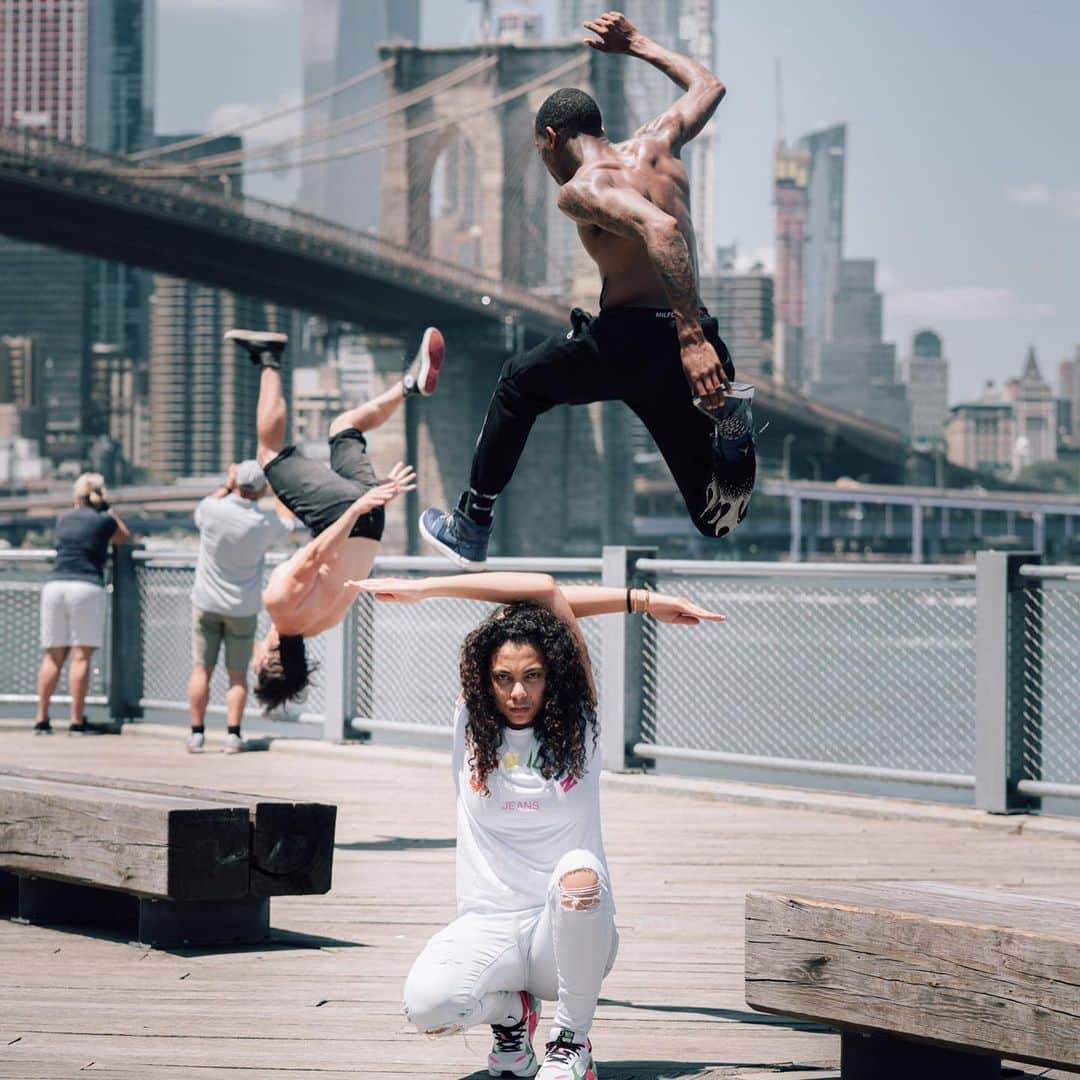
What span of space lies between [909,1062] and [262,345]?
4029 millimetres

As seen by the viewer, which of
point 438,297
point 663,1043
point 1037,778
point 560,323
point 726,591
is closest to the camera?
point 663,1043

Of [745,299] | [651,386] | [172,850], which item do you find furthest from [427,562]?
[745,299]

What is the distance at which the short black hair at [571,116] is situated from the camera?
4055 millimetres

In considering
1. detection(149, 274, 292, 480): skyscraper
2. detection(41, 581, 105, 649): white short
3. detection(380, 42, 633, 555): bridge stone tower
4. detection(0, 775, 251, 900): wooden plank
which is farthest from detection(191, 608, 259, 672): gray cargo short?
detection(149, 274, 292, 480): skyscraper

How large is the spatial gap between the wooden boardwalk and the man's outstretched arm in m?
2.08

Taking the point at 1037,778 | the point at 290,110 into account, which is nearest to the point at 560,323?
the point at 290,110

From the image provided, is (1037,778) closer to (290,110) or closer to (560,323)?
(560,323)

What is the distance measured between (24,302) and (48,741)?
187 m

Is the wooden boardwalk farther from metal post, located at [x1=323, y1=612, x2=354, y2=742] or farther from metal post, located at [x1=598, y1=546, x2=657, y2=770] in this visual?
metal post, located at [x1=323, y1=612, x2=354, y2=742]

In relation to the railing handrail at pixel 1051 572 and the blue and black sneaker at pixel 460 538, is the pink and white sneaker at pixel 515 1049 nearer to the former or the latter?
the blue and black sneaker at pixel 460 538

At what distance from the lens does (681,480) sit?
416 centimetres

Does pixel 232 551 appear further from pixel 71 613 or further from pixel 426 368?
pixel 426 368

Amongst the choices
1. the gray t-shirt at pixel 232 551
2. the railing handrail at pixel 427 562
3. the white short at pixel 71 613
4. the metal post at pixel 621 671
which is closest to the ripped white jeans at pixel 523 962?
the railing handrail at pixel 427 562

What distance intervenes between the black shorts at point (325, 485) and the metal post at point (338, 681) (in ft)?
16.3
